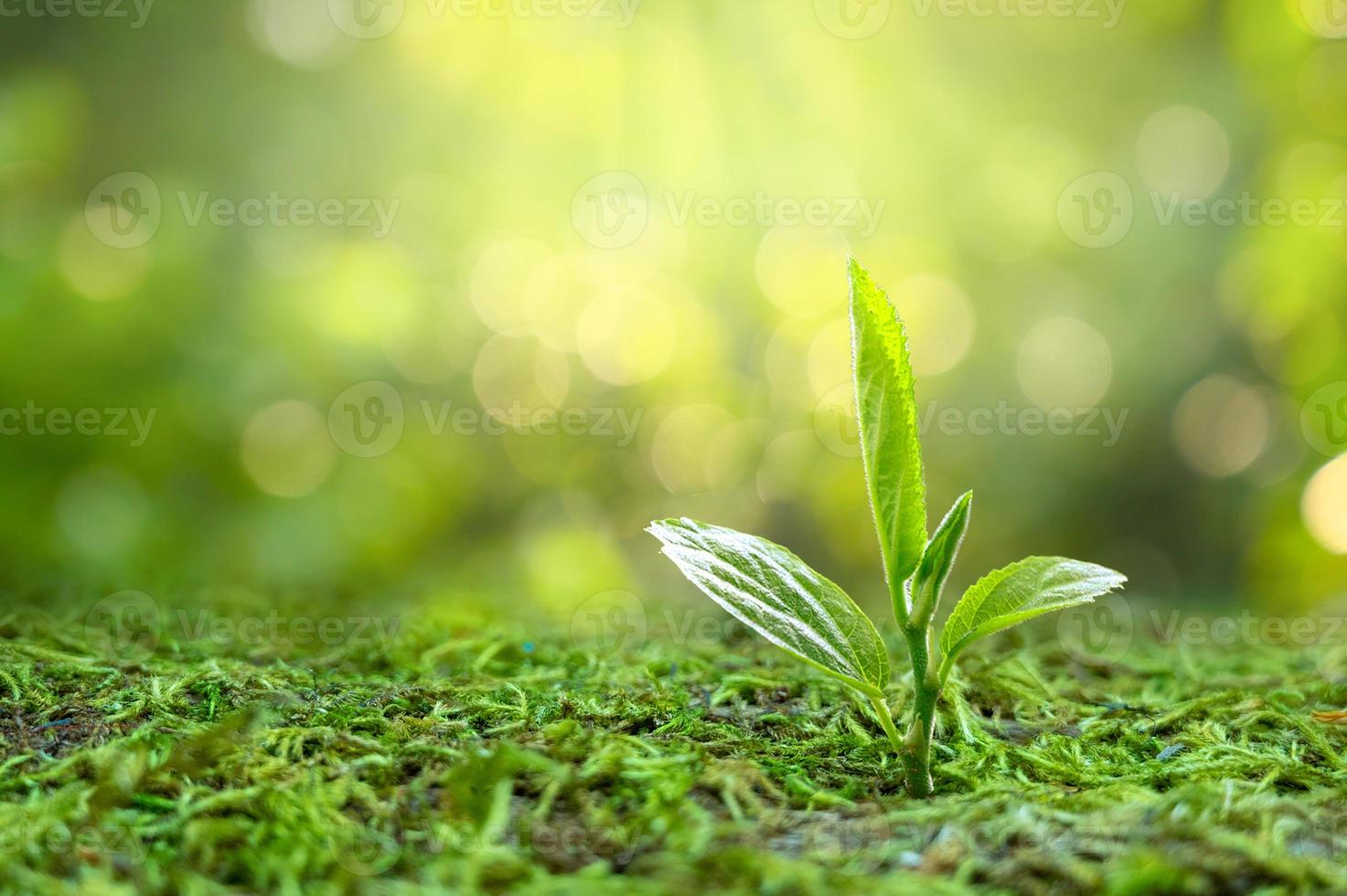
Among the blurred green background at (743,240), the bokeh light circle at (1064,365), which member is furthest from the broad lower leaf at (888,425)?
the bokeh light circle at (1064,365)

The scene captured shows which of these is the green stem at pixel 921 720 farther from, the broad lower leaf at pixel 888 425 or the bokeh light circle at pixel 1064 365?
the bokeh light circle at pixel 1064 365

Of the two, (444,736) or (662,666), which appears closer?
(444,736)

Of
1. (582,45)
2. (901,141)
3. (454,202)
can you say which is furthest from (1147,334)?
(454,202)

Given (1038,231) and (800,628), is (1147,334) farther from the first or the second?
(800,628)

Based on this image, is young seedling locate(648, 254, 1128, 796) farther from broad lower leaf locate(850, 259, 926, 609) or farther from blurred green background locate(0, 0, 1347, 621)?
blurred green background locate(0, 0, 1347, 621)

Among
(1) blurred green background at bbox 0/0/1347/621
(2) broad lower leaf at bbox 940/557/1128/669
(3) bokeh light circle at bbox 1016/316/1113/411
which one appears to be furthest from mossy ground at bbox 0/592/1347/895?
(3) bokeh light circle at bbox 1016/316/1113/411

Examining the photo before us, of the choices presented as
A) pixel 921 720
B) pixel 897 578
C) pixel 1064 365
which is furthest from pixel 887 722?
pixel 1064 365
